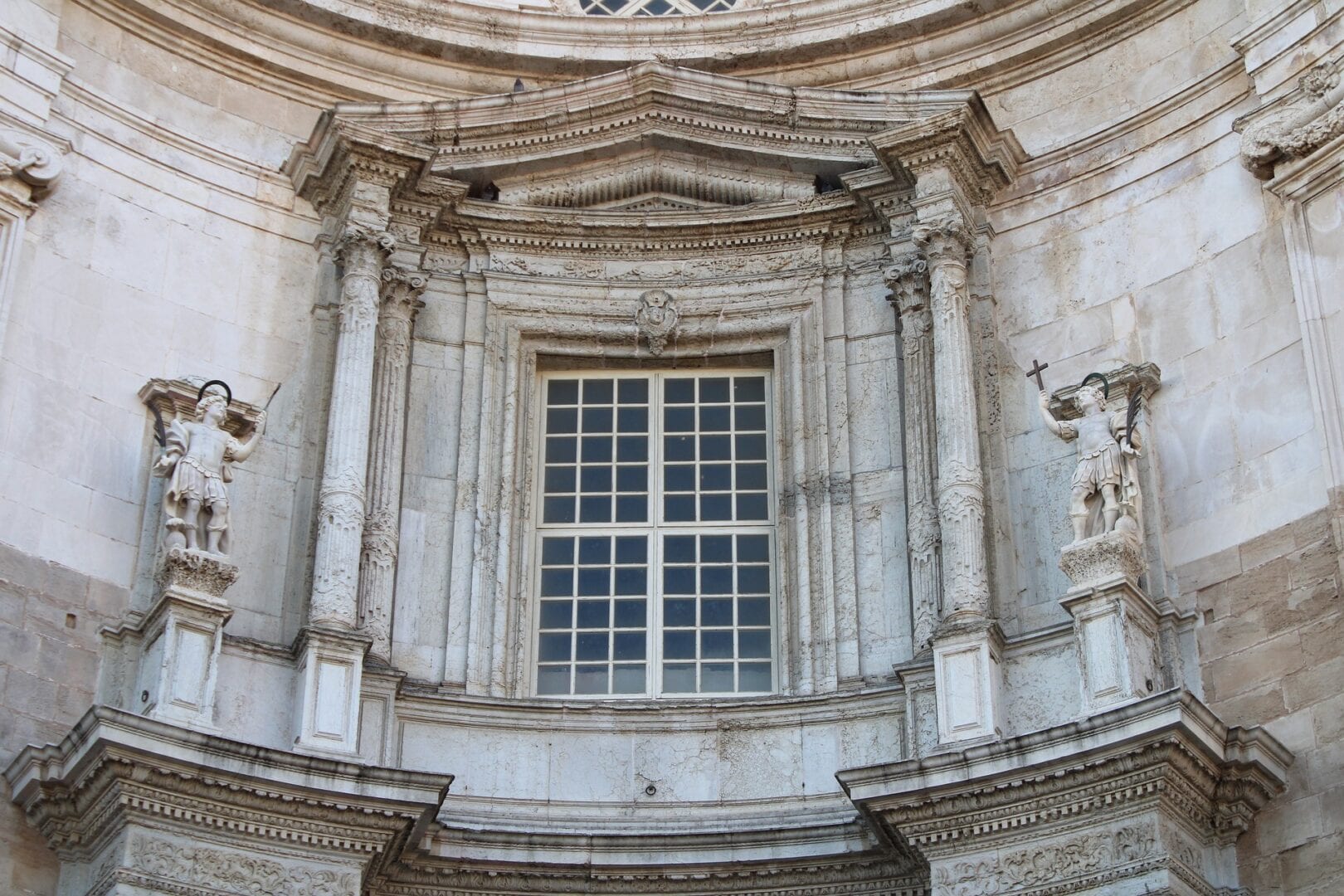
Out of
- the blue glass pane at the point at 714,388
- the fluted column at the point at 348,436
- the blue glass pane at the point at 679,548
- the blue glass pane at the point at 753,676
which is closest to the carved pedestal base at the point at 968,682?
the blue glass pane at the point at 753,676

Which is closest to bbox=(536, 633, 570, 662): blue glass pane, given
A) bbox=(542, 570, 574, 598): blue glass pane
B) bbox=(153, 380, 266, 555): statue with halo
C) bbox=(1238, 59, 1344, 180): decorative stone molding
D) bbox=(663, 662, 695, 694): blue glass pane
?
bbox=(542, 570, 574, 598): blue glass pane

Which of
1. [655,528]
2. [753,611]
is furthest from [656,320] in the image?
[753,611]

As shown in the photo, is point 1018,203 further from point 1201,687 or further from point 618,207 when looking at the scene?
point 1201,687

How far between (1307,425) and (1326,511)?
2.20ft

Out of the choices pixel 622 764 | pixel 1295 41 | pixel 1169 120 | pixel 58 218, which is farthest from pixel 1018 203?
pixel 58 218

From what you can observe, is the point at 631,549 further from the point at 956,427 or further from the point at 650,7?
the point at 650,7

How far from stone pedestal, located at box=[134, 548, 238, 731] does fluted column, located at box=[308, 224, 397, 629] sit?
2.58 feet

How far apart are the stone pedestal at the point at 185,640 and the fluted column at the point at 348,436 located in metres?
0.79

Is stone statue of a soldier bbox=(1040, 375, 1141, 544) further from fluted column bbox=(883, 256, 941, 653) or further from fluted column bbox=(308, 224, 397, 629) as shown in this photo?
fluted column bbox=(308, 224, 397, 629)

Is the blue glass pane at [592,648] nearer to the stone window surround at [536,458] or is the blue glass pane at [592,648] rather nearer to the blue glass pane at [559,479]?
the stone window surround at [536,458]

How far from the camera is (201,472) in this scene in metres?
15.8

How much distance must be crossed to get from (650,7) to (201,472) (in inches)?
267

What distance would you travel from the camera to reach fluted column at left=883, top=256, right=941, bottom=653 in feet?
53.5

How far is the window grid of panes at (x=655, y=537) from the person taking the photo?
55.8ft
